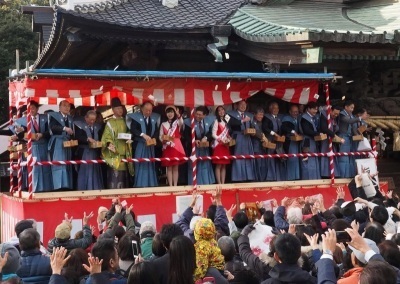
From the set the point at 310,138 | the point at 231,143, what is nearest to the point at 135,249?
the point at 231,143

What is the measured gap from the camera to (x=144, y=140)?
10.9 meters

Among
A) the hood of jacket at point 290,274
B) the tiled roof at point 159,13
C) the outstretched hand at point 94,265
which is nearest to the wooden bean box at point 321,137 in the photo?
the tiled roof at point 159,13

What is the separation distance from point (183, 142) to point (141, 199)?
1.50 meters

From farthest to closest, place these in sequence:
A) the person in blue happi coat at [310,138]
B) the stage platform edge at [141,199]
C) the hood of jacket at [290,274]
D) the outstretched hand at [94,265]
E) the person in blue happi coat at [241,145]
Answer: the person in blue happi coat at [310,138] → the person in blue happi coat at [241,145] → the stage platform edge at [141,199] → the outstretched hand at [94,265] → the hood of jacket at [290,274]

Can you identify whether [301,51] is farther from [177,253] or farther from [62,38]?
[177,253]

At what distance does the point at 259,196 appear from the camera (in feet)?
37.3

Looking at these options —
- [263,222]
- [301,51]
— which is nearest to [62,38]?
[301,51]

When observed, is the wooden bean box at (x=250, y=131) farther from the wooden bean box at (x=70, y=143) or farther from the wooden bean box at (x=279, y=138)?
the wooden bean box at (x=70, y=143)

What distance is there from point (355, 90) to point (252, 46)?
2.32 m

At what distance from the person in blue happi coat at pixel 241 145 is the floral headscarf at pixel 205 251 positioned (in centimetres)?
627

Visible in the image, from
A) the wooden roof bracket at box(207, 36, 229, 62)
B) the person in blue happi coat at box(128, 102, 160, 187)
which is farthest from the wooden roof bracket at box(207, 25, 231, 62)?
the person in blue happi coat at box(128, 102, 160, 187)

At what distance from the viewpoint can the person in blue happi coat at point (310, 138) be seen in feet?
39.0

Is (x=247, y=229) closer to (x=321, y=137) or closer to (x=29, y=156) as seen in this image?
(x=29, y=156)

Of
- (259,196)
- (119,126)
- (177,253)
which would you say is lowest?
(259,196)
